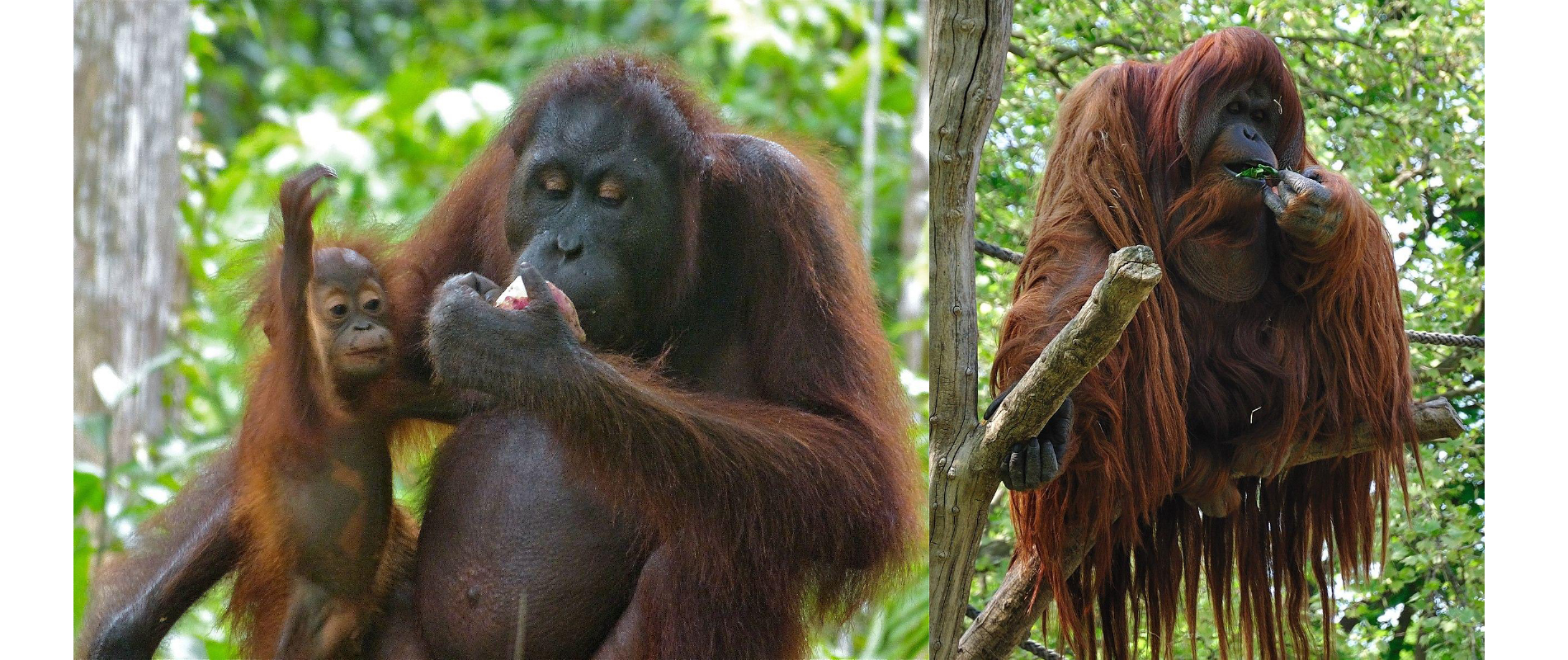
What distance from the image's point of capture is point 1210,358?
2193 millimetres

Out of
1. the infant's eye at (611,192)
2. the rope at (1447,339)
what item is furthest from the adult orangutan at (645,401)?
the rope at (1447,339)

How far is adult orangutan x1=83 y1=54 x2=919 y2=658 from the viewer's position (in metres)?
1.82

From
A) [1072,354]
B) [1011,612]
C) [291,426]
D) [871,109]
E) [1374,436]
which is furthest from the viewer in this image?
[871,109]

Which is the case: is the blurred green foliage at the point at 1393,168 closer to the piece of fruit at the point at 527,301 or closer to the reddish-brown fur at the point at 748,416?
the reddish-brown fur at the point at 748,416

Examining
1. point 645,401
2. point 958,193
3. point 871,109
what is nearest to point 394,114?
point 871,109

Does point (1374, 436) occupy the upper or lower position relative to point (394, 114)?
lower

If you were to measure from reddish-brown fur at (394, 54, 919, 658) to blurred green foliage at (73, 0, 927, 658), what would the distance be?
0.13 metres

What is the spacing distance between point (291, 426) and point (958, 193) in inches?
39.3

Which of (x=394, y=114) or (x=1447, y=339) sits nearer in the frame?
(x=1447, y=339)

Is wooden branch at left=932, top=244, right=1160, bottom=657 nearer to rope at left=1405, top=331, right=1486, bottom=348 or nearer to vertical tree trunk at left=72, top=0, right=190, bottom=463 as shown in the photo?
rope at left=1405, top=331, right=1486, bottom=348

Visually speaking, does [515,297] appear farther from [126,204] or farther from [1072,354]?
[126,204]

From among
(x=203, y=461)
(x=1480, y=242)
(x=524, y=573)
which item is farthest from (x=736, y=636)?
(x=1480, y=242)

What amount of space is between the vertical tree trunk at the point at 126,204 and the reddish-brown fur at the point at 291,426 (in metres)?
0.83
